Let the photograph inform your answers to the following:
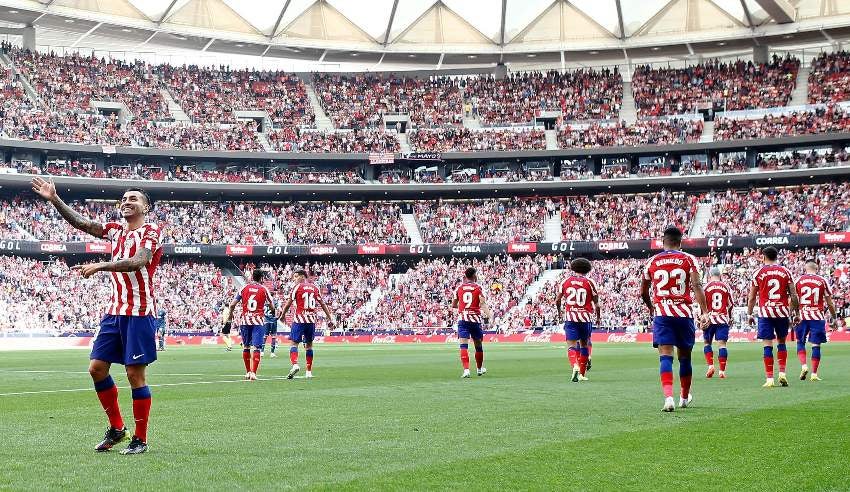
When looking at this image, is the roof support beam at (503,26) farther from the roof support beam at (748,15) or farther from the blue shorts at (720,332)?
the blue shorts at (720,332)

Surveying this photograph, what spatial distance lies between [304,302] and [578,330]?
237 inches

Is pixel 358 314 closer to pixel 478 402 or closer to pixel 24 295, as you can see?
pixel 24 295

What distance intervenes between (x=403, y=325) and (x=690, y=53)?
33.7 metres

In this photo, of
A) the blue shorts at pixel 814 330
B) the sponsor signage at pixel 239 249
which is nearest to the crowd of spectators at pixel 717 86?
the sponsor signage at pixel 239 249

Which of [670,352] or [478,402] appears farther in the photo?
[478,402]

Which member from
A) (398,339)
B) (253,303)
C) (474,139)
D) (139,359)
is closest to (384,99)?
(474,139)

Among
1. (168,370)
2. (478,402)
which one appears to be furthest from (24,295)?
(478,402)

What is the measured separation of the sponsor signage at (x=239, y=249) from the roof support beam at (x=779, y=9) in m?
37.0

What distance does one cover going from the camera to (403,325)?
59.8 m

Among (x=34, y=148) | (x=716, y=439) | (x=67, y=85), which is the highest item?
(x=67, y=85)

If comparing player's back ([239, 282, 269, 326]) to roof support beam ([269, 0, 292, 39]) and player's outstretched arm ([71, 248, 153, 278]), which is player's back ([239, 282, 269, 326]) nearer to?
Result: player's outstretched arm ([71, 248, 153, 278])

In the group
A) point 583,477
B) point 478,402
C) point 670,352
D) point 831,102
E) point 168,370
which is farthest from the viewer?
point 831,102

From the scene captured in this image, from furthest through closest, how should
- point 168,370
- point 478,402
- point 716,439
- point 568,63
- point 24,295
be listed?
point 568,63 < point 24,295 < point 168,370 < point 478,402 < point 716,439

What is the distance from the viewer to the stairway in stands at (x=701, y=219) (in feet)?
211
